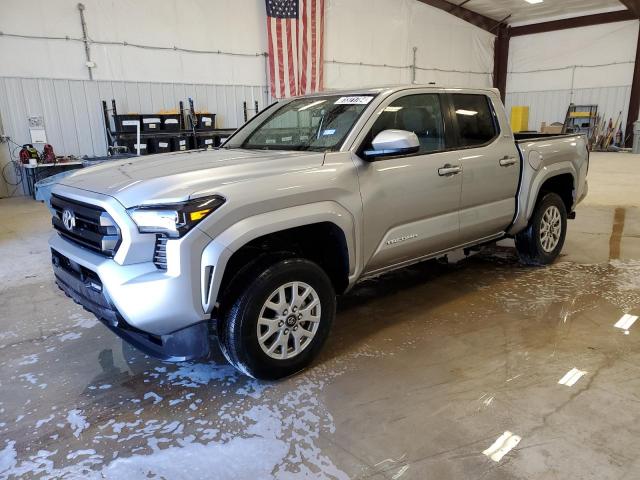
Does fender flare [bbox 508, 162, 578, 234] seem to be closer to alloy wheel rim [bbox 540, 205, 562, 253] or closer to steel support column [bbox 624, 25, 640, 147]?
alloy wheel rim [bbox 540, 205, 562, 253]

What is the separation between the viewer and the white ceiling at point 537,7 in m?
17.5

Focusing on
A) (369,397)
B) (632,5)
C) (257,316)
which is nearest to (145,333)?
(257,316)

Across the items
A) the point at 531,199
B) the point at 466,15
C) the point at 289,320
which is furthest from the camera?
the point at 466,15

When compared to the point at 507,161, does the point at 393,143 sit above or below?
above

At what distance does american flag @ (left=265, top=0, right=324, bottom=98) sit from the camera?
42.3ft

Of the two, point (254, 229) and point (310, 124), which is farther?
point (310, 124)

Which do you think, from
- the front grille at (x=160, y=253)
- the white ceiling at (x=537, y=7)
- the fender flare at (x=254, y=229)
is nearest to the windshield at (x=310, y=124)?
the fender flare at (x=254, y=229)

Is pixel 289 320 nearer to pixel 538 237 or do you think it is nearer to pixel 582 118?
pixel 538 237

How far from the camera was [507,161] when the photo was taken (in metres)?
3.89

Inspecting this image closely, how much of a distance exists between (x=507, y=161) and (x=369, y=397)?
7.72ft

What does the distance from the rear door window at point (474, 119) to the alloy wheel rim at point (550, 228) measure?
1.14 m

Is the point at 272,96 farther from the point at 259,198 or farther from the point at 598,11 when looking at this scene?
the point at 598,11

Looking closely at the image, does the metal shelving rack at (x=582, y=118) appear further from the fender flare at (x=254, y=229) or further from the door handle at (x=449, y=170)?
the fender flare at (x=254, y=229)

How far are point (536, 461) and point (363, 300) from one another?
2.02 meters
